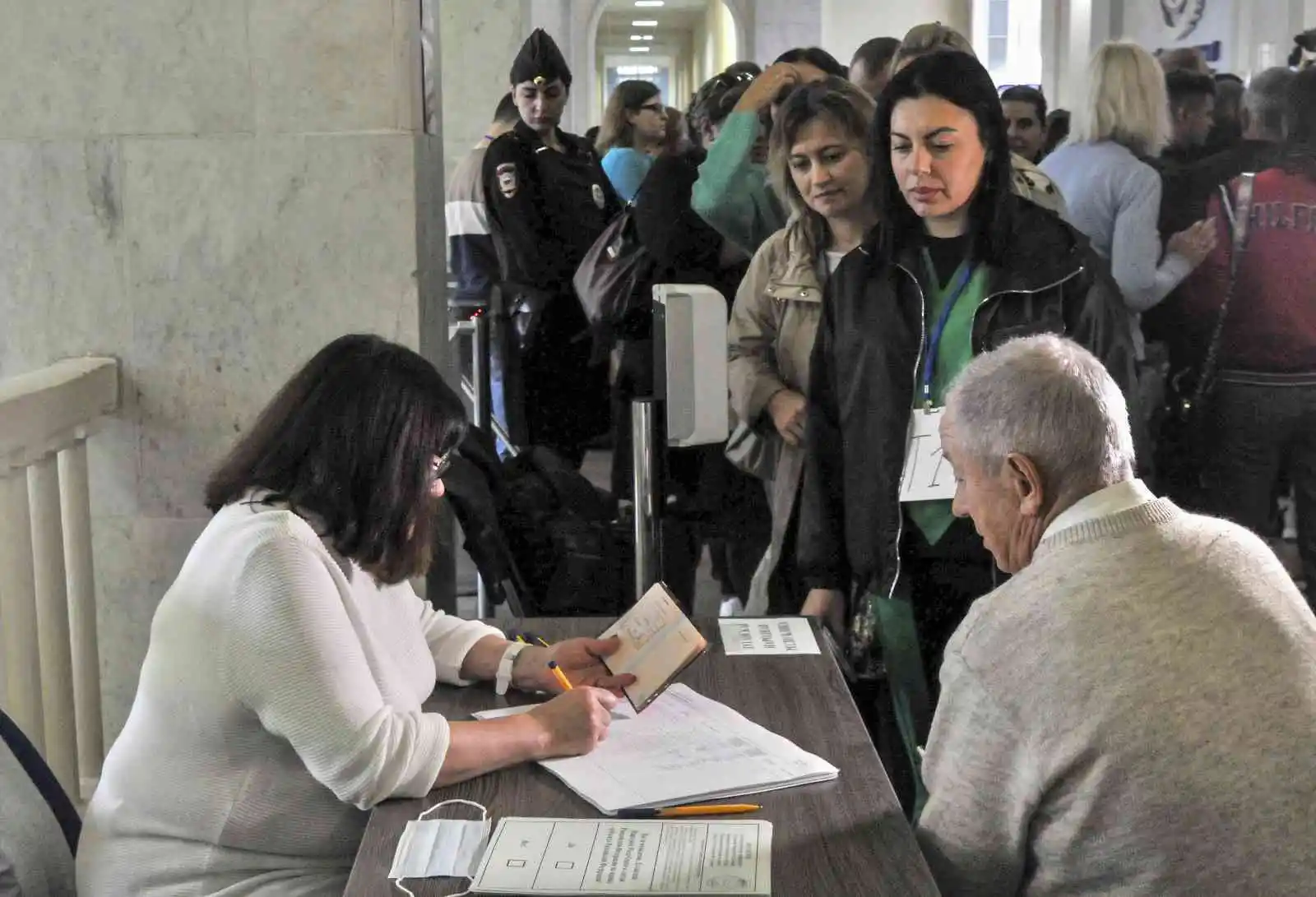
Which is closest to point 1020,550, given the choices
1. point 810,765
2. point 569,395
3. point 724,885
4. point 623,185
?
point 810,765

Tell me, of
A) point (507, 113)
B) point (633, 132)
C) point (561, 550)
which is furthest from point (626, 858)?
point (633, 132)

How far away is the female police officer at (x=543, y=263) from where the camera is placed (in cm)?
393

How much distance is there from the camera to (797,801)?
1.45 m

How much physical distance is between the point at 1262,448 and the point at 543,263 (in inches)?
75.9

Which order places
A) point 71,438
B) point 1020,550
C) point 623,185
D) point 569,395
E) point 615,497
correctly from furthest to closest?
1. point 623,185
2. point 569,395
3. point 615,497
4. point 71,438
5. point 1020,550

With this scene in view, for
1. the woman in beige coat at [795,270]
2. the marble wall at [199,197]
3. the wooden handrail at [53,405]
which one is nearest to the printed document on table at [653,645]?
the woman in beige coat at [795,270]

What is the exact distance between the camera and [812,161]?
8.34 ft

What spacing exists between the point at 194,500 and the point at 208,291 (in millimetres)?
374

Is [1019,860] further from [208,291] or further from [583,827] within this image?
[208,291]

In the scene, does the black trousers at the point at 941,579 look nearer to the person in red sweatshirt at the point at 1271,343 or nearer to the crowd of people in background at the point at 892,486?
the crowd of people in background at the point at 892,486

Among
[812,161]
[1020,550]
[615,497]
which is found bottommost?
[615,497]

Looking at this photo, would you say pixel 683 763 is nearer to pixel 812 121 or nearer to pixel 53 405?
pixel 53 405

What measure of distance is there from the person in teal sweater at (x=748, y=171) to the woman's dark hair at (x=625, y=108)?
5.74 ft

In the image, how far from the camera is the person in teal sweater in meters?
2.97
